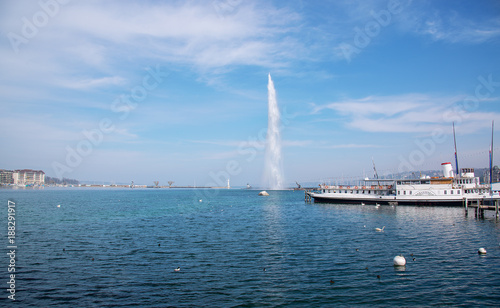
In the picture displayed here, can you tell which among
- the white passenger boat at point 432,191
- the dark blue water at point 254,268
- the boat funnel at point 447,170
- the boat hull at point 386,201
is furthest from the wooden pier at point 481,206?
the dark blue water at point 254,268

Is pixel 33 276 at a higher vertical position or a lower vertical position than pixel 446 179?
lower

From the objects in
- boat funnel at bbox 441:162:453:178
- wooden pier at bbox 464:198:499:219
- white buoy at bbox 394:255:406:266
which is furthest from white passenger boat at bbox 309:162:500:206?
white buoy at bbox 394:255:406:266

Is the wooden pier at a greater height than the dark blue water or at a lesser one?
greater

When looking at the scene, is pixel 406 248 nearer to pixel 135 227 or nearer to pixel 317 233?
pixel 317 233

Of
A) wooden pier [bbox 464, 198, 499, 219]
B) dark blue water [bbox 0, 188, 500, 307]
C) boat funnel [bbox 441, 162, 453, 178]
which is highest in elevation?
boat funnel [bbox 441, 162, 453, 178]

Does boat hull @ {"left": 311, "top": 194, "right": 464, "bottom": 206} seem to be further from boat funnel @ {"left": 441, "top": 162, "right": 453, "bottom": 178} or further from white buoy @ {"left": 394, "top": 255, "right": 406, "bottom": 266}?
white buoy @ {"left": 394, "top": 255, "right": 406, "bottom": 266}

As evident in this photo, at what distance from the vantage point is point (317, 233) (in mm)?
42500

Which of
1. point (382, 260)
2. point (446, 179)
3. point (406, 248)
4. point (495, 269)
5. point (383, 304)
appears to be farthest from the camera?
point (446, 179)

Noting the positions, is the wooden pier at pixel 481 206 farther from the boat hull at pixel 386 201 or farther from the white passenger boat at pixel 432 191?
the boat hull at pixel 386 201

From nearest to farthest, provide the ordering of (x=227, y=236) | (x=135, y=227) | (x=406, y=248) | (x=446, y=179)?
(x=406, y=248) < (x=227, y=236) < (x=135, y=227) < (x=446, y=179)

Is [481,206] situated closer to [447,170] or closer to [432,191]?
[432,191]

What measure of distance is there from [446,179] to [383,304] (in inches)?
2965

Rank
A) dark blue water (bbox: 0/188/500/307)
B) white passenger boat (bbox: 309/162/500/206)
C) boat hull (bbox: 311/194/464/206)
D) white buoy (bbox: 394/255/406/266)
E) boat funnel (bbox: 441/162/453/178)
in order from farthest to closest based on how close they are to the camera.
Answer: boat funnel (bbox: 441/162/453/178), white passenger boat (bbox: 309/162/500/206), boat hull (bbox: 311/194/464/206), white buoy (bbox: 394/255/406/266), dark blue water (bbox: 0/188/500/307)

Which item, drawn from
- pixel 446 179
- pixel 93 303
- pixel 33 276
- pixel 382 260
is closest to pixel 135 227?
pixel 33 276
